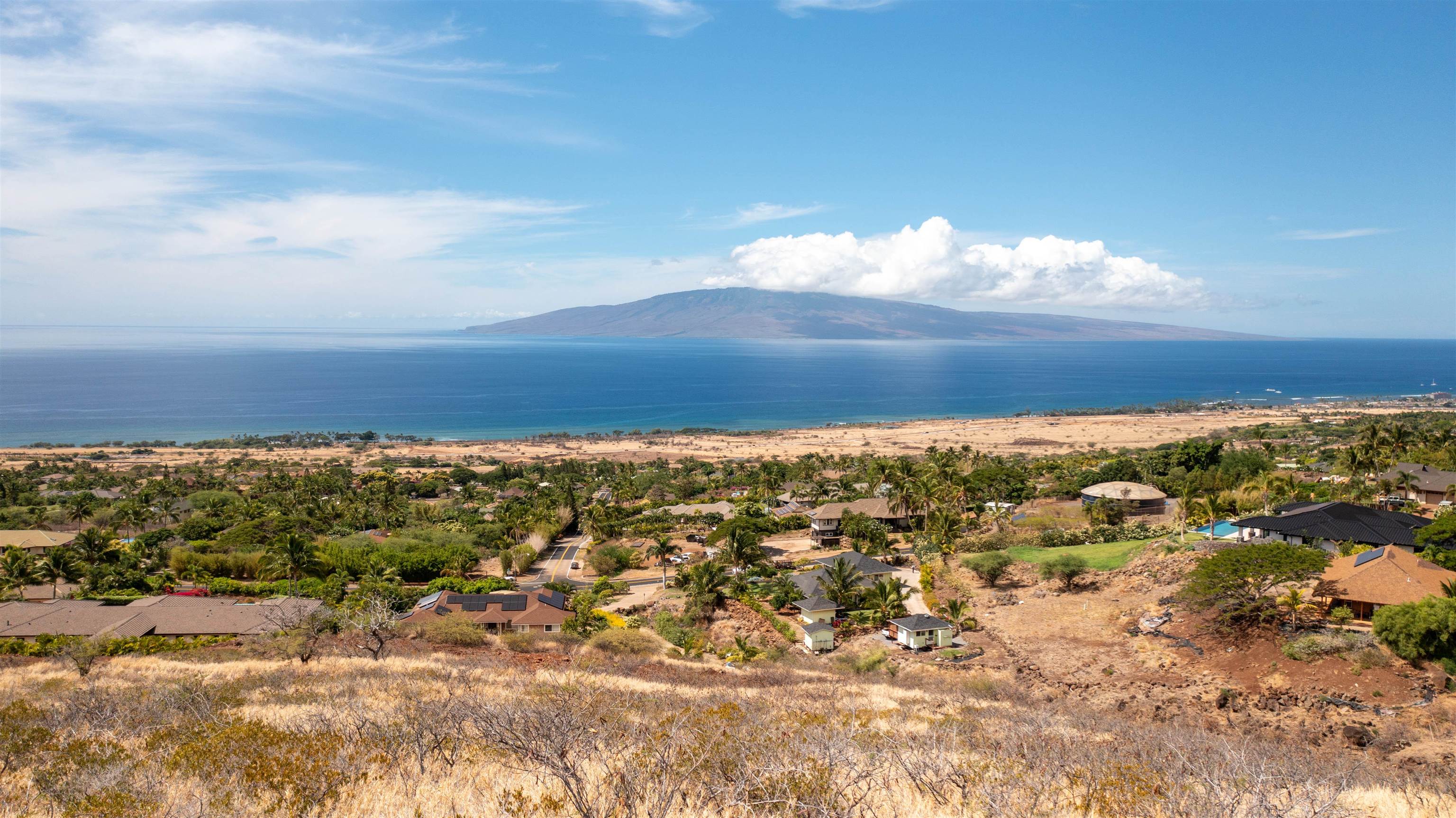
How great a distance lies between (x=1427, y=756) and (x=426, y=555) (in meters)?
36.1

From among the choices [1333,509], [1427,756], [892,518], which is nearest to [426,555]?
[892,518]

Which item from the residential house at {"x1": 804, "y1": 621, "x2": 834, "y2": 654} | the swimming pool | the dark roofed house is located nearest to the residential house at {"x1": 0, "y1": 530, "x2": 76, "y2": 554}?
the residential house at {"x1": 804, "y1": 621, "x2": 834, "y2": 654}

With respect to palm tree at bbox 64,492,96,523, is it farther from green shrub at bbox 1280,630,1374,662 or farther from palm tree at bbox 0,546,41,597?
green shrub at bbox 1280,630,1374,662

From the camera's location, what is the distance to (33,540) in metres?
40.1

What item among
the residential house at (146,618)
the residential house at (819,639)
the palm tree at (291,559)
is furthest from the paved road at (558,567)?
the residential house at (819,639)

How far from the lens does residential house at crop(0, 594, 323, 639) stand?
25344 millimetres

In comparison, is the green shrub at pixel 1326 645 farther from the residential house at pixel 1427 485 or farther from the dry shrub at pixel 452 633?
the residential house at pixel 1427 485

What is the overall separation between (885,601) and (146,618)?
27.0 meters

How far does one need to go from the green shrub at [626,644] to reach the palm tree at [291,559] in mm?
18007

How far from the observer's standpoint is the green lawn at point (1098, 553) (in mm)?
33094

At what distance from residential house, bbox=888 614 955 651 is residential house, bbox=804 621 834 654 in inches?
95.3

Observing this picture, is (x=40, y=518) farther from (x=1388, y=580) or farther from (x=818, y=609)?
(x=1388, y=580)

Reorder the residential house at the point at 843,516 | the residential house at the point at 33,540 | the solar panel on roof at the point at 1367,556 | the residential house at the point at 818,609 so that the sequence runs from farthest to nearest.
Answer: the residential house at the point at 843,516 → the residential house at the point at 33,540 → the residential house at the point at 818,609 → the solar panel on roof at the point at 1367,556

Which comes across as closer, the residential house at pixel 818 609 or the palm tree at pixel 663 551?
the residential house at pixel 818 609
